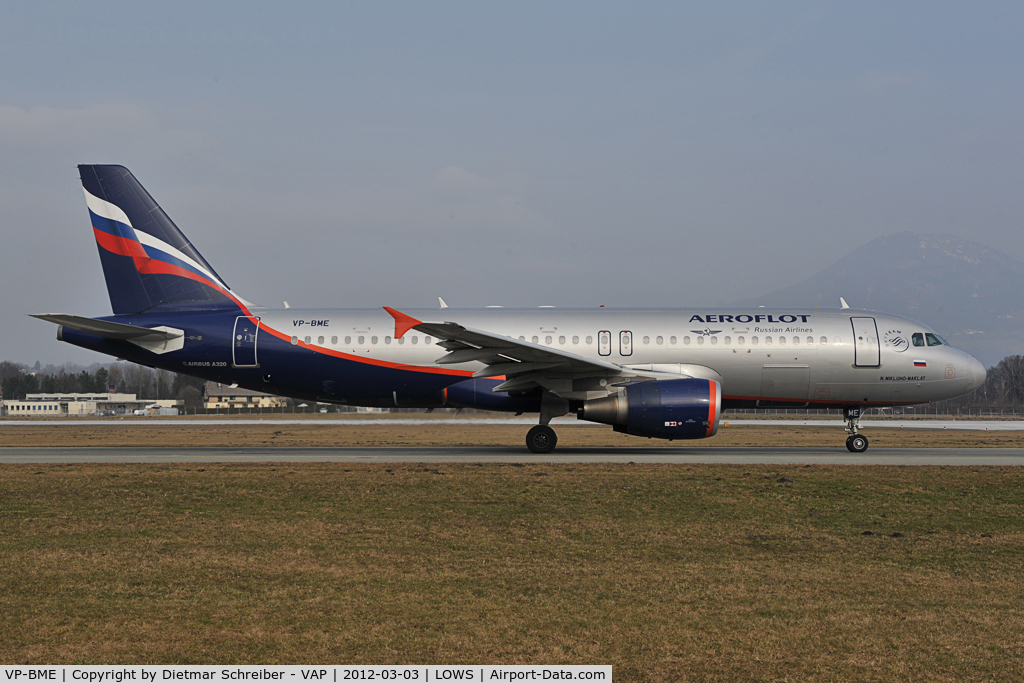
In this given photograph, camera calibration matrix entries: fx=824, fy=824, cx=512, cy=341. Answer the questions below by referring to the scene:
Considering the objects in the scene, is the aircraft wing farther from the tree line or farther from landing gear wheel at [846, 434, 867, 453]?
the tree line

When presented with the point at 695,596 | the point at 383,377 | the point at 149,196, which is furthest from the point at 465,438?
the point at 695,596

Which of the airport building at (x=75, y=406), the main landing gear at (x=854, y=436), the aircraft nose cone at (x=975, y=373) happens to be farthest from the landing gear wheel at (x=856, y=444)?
the airport building at (x=75, y=406)

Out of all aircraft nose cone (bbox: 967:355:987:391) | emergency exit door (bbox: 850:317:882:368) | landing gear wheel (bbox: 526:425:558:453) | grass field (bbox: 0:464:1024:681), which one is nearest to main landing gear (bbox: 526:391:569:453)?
landing gear wheel (bbox: 526:425:558:453)

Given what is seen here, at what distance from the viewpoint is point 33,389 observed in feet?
452

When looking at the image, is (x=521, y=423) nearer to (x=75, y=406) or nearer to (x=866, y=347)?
(x=866, y=347)

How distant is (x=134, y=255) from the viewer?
2391 centimetres

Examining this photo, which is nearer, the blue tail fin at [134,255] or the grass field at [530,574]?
the grass field at [530,574]

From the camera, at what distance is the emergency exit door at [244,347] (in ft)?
74.8

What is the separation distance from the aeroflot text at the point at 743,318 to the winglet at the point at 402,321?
7919 millimetres

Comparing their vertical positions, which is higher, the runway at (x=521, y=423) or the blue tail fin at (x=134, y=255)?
the blue tail fin at (x=134, y=255)

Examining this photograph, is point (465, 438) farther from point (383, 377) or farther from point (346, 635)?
point (346, 635)

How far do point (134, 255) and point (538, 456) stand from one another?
1337 centimetres
